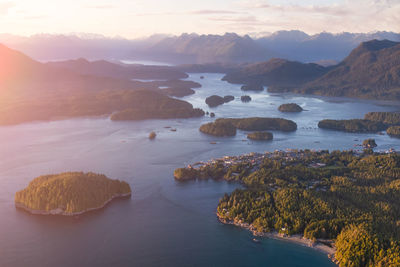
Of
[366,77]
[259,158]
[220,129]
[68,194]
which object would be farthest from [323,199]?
[366,77]

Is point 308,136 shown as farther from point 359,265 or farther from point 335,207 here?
point 359,265

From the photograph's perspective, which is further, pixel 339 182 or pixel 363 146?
pixel 363 146

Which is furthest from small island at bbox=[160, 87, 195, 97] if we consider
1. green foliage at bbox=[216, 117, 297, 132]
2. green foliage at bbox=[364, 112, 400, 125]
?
green foliage at bbox=[364, 112, 400, 125]

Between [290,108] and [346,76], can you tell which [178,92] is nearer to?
[290,108]

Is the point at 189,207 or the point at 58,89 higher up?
the point at 58,89

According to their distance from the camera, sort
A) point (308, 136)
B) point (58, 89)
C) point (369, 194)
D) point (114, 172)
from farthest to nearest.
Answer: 1. point (58, 89)
2. point (308, 136)
3. point (114, 172)
4. point (369, 194)

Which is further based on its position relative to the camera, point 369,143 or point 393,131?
point 393,131

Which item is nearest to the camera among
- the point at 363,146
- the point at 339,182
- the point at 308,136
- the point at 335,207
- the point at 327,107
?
the point at 335,207

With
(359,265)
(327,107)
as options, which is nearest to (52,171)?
(359,265)
